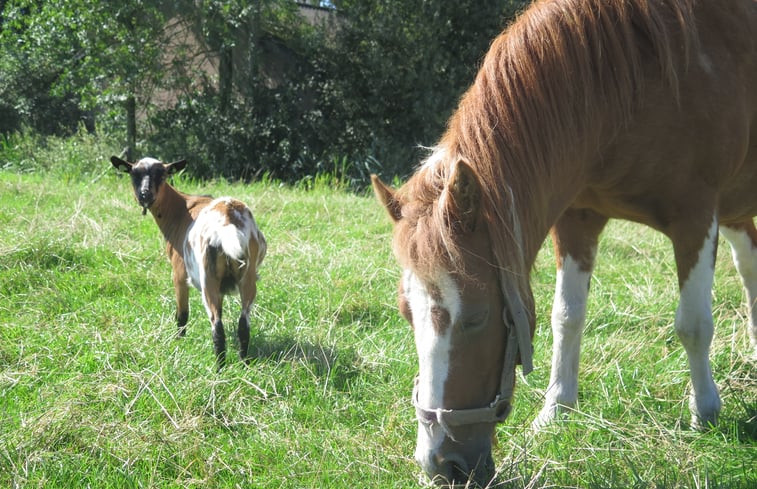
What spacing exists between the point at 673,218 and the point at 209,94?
1265cm

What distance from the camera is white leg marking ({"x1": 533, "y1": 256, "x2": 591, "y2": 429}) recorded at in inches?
140

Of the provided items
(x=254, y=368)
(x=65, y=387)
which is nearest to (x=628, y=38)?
(x=254, y=368)

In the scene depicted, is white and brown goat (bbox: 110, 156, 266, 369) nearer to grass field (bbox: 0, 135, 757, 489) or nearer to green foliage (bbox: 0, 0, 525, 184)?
grass field (bbox: 0, 135, 757, 489)

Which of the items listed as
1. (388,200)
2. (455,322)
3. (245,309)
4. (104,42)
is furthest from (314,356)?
(104,42)

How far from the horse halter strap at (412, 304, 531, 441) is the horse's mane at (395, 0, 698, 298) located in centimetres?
23

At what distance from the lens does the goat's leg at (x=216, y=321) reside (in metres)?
4.08

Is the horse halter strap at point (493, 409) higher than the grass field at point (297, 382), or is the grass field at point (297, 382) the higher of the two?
the horse halter strap at point (493, 409)

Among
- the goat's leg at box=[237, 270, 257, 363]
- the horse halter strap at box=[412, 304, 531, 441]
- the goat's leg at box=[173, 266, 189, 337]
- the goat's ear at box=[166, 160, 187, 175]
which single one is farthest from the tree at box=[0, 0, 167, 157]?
the horse halter strap at box=[412, 304, 531, 441]

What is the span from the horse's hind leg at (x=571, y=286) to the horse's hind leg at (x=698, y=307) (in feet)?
1.70

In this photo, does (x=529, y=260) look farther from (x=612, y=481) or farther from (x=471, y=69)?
(x=471, y=69)

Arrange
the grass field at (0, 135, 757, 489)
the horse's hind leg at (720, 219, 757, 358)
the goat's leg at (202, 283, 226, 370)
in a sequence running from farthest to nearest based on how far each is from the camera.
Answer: the horse's hind leg at (720, 219, 757, 358) → the goat's leg at (202, 283, 226, 370) → the grass field at (0, 135, 757, 489)

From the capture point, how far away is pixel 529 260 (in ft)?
8.45

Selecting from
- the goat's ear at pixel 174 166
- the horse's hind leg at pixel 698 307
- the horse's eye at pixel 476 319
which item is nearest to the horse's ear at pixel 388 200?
the horse's eye at pixel 476 319

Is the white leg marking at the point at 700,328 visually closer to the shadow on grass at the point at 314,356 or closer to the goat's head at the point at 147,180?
the shadow on grass at the point at 314,356
